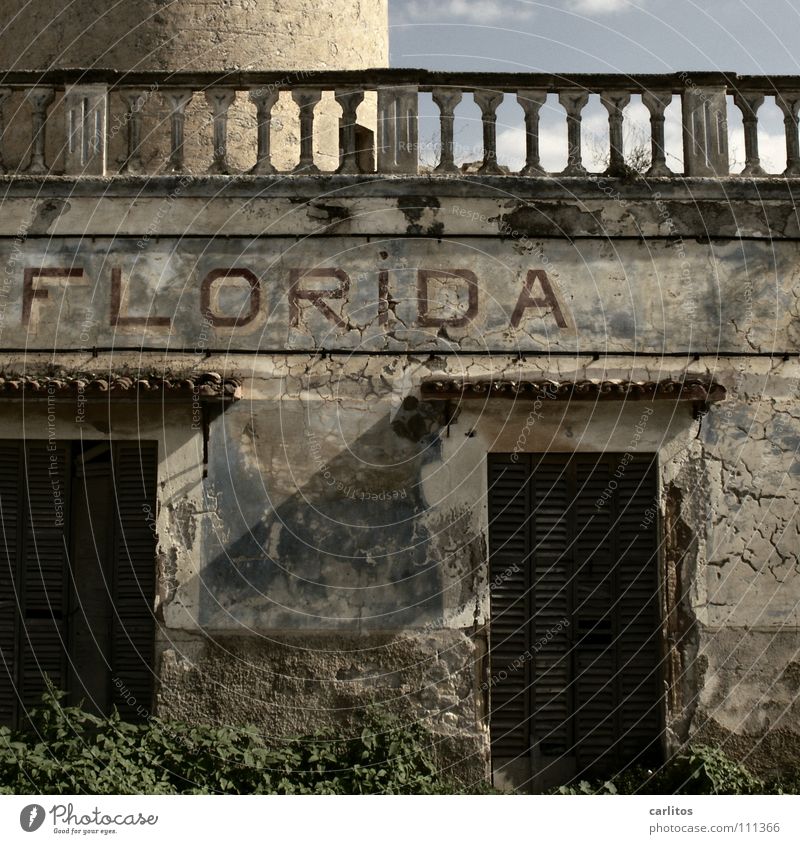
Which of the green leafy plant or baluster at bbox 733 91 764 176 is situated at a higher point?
baluster at bbox 733 91 764 176

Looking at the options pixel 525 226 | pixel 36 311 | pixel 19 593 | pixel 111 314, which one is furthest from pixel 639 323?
pixel 19 593

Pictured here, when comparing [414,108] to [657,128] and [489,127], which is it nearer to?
[489,127]

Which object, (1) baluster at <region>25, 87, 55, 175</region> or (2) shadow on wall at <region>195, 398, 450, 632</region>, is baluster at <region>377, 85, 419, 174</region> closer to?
(2) shadow on wall at <region>195, 398, 450, 632</region>

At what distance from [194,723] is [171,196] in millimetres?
4124

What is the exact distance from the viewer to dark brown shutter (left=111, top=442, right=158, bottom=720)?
9.55 m

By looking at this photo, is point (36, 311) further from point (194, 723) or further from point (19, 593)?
point (194, 723)

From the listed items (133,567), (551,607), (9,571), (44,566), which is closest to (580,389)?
(551,607)

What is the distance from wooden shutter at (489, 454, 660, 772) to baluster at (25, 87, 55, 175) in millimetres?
4341

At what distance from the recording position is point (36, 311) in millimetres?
9547

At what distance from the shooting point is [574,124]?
9711mm

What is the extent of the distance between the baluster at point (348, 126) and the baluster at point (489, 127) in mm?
971

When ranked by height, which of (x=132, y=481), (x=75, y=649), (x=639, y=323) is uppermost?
(x=639, y=323)

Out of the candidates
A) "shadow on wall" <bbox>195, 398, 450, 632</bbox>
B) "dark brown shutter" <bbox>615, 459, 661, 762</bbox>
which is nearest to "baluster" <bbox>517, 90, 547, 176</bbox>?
"shadow on wall" <bbox>195, 398, 450, 632</bbox>

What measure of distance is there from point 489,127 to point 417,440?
261cm
